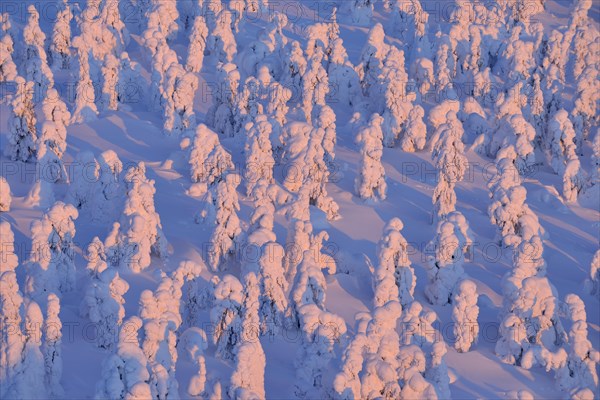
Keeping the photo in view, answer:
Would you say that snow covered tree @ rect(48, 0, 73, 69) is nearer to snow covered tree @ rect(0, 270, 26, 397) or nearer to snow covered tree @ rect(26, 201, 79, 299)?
snow covered tree @ rect(26, 201, 79, 299)

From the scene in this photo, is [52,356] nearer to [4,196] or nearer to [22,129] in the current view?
[4,196]

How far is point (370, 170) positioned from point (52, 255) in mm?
10379

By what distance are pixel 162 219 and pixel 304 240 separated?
4847 millimetres

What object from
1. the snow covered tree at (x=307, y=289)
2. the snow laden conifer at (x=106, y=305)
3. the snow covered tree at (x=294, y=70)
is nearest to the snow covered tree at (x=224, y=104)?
the snow covered tree at (x=294, y=70)

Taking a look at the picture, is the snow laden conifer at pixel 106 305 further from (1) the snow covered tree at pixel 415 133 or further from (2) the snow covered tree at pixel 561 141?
(2) the snow covered tree at pixel 561 141

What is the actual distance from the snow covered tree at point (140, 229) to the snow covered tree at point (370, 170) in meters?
6.80

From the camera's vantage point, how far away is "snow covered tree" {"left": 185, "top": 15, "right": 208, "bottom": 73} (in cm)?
4340

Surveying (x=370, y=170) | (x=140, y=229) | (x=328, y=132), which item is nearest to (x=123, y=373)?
(x=140, y=229)

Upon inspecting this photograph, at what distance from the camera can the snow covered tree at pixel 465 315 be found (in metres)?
25.9

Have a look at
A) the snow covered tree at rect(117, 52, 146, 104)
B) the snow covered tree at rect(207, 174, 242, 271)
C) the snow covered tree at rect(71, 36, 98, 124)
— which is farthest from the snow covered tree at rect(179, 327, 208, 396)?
the snow covered tree at rect(117, 52, 146, 104)

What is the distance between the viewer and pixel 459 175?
3528 centimetres

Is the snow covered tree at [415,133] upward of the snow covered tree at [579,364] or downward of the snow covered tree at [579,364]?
downward

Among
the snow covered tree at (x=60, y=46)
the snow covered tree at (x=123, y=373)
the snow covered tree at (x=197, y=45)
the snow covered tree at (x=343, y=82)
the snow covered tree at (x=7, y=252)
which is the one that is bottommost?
the snow covered tree at (x=60, y=46)

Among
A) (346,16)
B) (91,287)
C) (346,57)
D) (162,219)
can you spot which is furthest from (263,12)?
(91,287)
